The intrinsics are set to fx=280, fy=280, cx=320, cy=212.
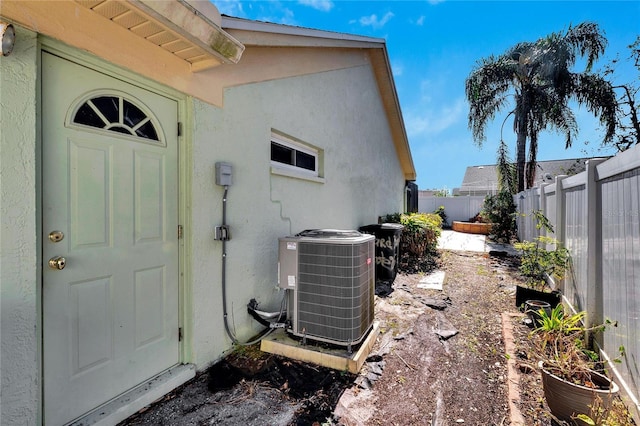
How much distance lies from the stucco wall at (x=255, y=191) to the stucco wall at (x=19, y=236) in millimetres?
1151

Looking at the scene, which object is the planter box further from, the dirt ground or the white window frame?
the white window frame

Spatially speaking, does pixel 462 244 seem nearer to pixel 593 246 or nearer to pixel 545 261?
pixel 545 261

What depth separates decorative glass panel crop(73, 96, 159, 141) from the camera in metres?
2.10

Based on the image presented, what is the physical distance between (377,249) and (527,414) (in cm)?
437

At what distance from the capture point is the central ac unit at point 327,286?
2.98 metres

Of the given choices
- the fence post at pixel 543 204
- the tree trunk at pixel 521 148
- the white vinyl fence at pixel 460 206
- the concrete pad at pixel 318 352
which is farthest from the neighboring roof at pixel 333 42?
the white vinyl fence at pixel 460 206

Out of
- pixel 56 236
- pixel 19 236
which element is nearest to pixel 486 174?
pixel 56 236

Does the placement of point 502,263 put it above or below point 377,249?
below

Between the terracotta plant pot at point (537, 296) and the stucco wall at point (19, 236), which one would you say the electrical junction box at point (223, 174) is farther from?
the terracotta plant pot at point (537, 296)

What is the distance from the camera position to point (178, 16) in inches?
78.7

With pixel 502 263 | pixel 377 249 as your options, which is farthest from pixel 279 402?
pixel 502 263

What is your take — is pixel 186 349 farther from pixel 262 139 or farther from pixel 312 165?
pixel 312 165

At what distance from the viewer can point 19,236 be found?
171 centimetres

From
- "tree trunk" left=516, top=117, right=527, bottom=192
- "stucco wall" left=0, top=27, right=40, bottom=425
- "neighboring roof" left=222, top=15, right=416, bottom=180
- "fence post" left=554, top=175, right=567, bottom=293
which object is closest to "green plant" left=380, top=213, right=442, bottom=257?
"neighboring roof" left=222, top=15, right=416, bottom=180
